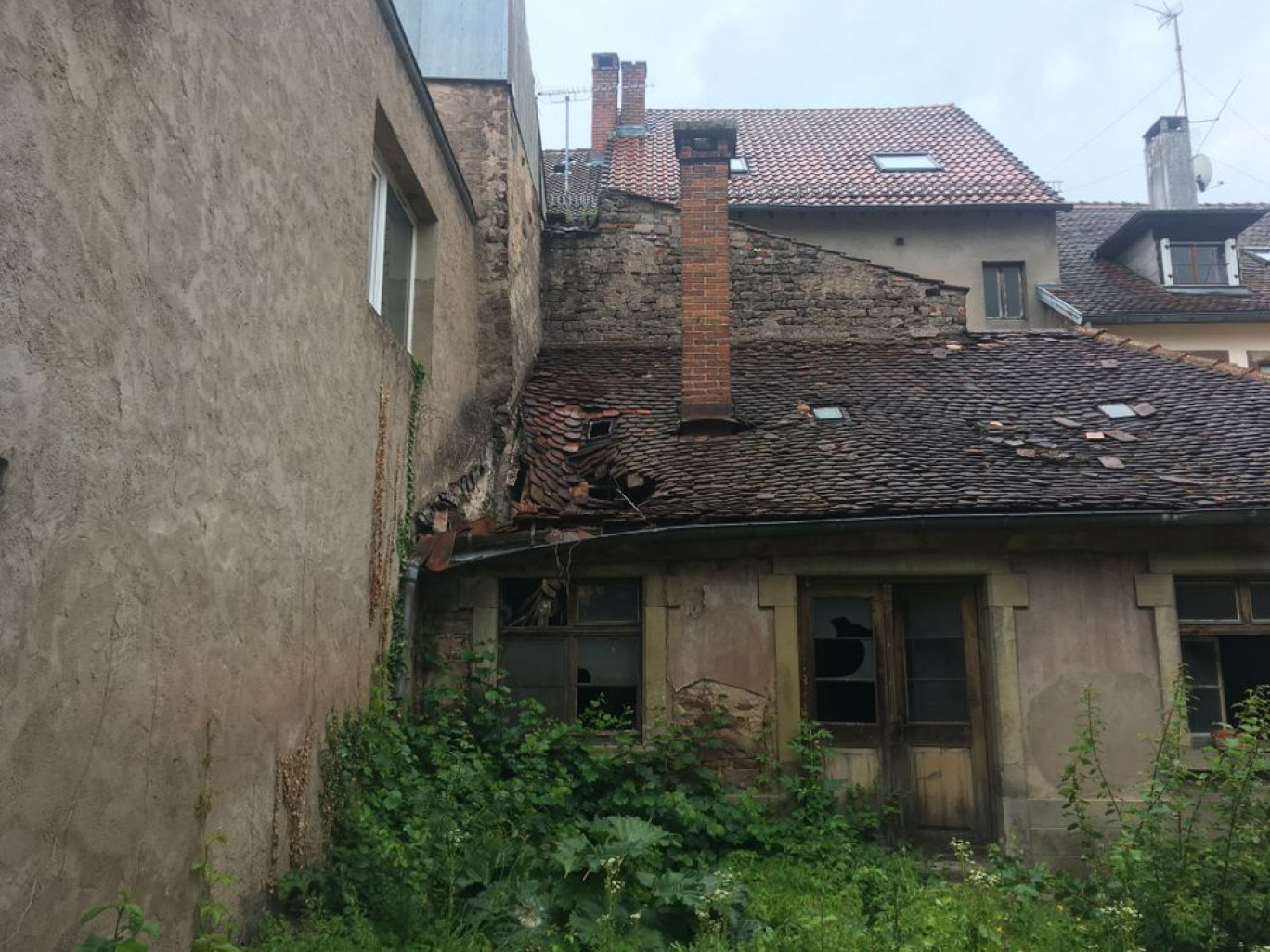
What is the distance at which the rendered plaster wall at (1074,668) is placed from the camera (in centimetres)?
695

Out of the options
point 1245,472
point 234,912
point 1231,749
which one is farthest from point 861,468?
point 234,912

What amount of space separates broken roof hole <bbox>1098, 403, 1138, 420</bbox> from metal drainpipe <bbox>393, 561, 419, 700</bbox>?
6.37 meters

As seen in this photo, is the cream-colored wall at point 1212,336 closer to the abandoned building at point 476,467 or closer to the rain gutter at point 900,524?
the abandoned building at point 476,467

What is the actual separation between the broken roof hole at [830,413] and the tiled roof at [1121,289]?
29.4ft

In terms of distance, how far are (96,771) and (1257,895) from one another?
16.4 feet

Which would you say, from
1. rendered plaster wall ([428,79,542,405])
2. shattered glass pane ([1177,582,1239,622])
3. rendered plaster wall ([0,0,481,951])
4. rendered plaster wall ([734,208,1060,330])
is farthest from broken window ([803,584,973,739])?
rendered plaster wall ([734,208,1060,330])

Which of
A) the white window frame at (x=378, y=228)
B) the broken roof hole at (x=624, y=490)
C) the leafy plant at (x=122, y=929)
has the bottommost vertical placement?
the leafy plant at (x=122, y=929)

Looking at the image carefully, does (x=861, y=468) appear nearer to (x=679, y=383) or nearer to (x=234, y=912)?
(x=679, y=383)

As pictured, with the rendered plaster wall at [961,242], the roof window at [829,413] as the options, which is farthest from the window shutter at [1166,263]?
the roof window at [829,413]

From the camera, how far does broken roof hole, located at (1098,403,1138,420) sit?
8.91 m

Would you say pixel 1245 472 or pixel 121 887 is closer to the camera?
pixel 121 887

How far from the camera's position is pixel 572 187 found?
14953mm

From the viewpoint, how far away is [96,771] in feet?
9.96

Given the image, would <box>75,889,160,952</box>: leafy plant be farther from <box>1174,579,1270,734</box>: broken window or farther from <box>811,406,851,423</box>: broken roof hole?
<box>811,406,851,423</box>: broken roof hole
